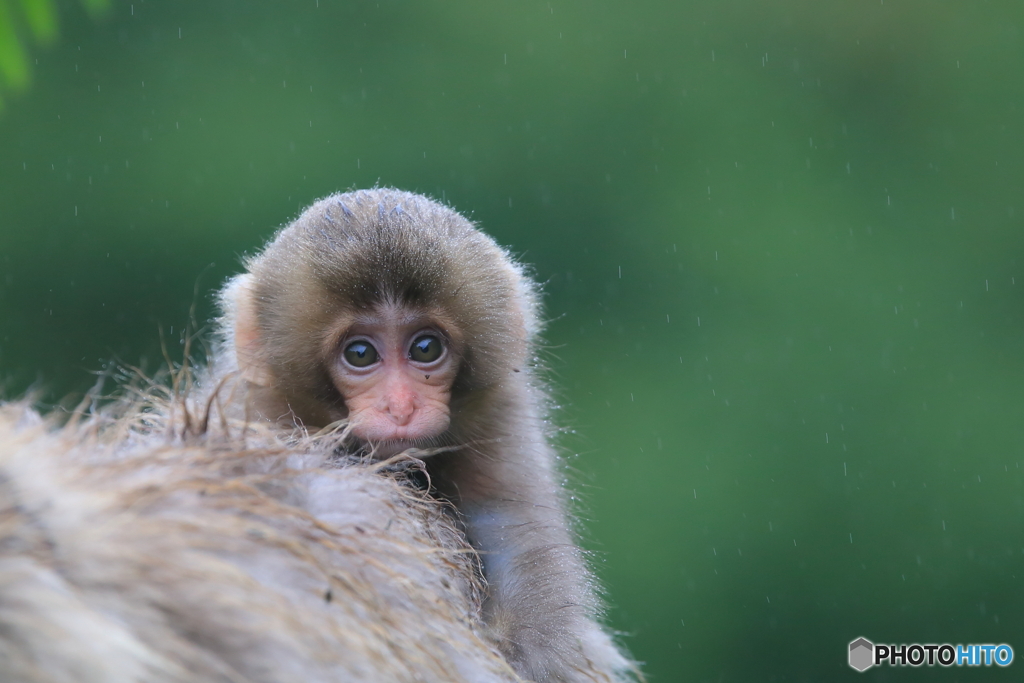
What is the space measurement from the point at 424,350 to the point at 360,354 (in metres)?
0.19

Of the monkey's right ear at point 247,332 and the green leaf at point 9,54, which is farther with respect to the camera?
the monkey's right ear at point 247,332

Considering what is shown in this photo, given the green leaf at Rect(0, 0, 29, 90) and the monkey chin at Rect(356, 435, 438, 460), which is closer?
the green leaf at Rect(0, 0, 29, 90)

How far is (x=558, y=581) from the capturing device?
2385 mm

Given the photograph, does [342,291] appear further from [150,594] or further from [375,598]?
[150,594]

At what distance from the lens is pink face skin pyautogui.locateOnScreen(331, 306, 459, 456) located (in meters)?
2.98

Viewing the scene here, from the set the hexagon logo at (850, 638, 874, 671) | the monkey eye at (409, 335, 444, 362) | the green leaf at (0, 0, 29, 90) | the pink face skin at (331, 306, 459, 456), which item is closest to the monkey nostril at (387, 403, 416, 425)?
the pink face skin at (331, 306, 459, 456)

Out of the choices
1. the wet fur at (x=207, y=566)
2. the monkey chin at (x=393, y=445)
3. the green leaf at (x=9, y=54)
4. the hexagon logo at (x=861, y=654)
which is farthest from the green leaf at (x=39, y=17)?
the hexagon logo at (x=861, y=654)

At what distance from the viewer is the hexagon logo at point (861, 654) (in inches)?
247

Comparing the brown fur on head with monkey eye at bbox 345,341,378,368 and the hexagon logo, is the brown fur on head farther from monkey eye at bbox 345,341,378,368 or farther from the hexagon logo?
the hexagon logo

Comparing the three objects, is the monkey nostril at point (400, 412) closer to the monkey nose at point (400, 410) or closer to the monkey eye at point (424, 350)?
the monkey nose at point (400, 410)

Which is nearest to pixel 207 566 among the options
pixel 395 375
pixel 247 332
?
pixel 395 375

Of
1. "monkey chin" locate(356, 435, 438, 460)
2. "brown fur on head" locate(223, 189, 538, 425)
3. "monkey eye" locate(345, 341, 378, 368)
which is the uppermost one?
"brown fur on head" locate(223, 189, 538, 425)

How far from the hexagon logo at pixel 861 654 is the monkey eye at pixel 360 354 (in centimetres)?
435

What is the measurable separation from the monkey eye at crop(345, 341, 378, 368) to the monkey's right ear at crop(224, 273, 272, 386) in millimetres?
244
